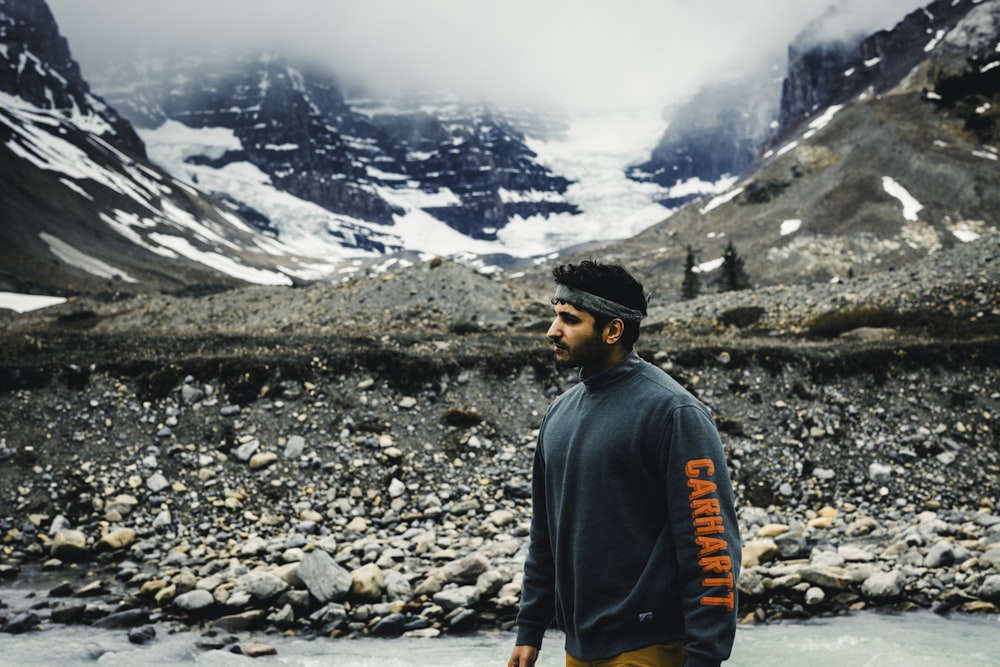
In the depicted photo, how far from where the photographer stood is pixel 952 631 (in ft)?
27.2

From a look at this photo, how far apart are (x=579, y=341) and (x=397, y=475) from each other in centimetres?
1060

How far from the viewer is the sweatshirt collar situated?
3.52 m

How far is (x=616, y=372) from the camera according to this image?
353 cm

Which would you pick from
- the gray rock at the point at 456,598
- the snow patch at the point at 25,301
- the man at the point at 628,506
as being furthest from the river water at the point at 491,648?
the snow patch at the point at 25,301

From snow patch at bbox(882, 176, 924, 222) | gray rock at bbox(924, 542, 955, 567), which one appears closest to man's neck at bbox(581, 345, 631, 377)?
gray rock at bbox(924, 542, 955, 567)

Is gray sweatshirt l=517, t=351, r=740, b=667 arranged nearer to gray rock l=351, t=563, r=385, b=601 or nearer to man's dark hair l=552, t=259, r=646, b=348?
man's dark hair l=552, t=259, r=646, b=348

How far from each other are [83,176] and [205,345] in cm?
14733

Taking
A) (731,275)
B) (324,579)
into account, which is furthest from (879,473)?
(731,275)

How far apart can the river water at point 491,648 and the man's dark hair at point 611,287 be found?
18.2 feet

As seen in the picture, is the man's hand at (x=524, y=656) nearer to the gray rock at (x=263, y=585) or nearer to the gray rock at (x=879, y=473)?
the gray rock at (x=263, y=585)

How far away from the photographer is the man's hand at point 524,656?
3.69 metres

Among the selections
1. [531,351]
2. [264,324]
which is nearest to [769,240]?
[264,324]

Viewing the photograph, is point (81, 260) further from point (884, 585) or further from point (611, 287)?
point (611, 287)

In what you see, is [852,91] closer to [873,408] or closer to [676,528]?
[873,408]
